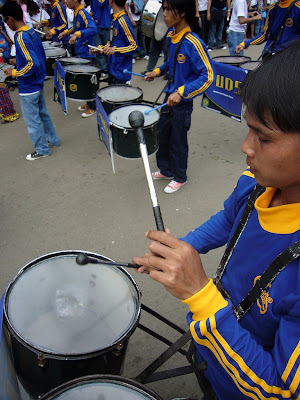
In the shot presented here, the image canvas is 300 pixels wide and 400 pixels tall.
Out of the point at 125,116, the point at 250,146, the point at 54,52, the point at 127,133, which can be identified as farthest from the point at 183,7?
the point at 54,52

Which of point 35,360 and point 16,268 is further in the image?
point 16,268

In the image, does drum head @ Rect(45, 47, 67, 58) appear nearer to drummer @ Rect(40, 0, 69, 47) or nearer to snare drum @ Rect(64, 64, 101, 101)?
drummer @ Rect(40, 0, 69, 47)

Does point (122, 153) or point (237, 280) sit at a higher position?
point (237, 280)

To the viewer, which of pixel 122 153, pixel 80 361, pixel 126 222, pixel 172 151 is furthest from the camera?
pixel 172 151

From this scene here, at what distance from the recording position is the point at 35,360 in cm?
136

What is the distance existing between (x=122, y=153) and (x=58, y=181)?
1273mm

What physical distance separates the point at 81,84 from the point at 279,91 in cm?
371

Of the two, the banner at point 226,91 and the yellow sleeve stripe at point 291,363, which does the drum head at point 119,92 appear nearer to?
the banner at point 226,91

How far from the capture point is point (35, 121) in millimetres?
4328

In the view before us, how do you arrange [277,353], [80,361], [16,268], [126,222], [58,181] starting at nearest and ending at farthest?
[277,353]
[80,361]
[16,268]
[126,222]
[58,181]

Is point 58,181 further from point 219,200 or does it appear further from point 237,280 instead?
point 237,280

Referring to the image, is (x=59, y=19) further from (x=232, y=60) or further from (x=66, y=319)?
(x=66, y=319)

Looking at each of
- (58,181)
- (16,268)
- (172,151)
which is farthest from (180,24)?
(16,268)

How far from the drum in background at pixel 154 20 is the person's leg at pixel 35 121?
182 cm
